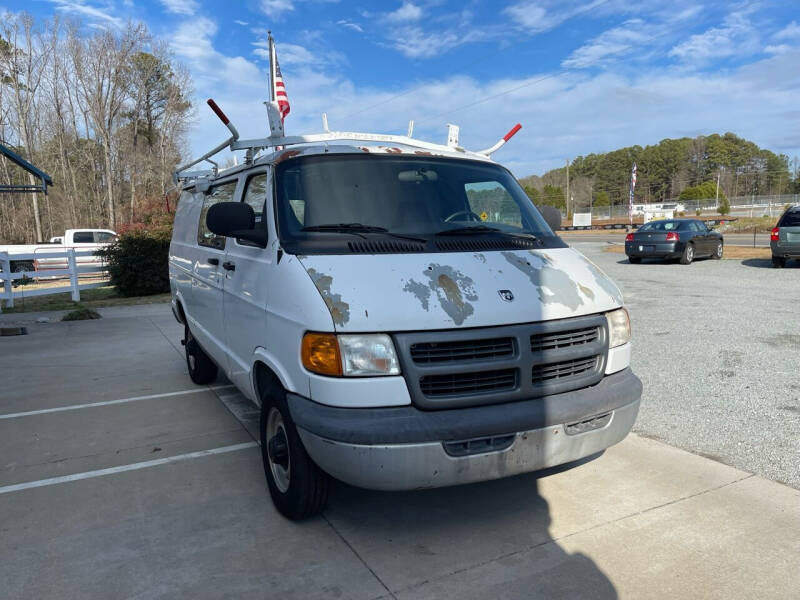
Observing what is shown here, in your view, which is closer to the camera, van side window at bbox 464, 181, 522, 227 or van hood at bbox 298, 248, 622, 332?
van hood at bbox 298, 248, 622, 332

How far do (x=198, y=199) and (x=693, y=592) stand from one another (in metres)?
5.11

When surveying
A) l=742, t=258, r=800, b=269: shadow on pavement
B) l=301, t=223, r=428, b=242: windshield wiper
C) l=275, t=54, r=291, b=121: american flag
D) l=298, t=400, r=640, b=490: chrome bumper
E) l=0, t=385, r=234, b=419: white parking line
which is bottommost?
l=0, t=385, r=234, b=419: white parking line

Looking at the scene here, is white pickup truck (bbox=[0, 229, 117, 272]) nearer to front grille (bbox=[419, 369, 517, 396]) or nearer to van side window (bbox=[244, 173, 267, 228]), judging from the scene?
van side window (bbox=[244, 173, 267, 228])

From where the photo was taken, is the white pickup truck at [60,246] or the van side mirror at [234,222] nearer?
the van side mirror at [234,222]

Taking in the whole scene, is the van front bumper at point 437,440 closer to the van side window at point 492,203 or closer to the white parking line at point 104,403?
the van side window at point 492,203

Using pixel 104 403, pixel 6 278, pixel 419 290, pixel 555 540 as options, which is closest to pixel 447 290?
pixel 419 290

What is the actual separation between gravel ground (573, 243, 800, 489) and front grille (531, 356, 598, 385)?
1.58m

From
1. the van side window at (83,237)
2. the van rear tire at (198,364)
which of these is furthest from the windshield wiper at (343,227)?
the van side window at (83,237)

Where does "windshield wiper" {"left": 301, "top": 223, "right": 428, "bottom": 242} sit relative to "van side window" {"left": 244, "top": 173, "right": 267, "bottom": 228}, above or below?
below

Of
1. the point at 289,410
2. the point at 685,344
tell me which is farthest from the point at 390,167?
the point at 685,344

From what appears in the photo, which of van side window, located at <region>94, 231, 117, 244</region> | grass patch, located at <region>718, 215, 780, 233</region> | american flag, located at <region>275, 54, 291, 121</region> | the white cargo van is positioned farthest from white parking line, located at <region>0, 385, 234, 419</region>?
grass patch, located at <region>718, 215, 780, 233</region>

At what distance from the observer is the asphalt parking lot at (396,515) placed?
2.73 metres

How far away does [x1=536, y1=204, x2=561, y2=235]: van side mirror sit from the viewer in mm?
4316

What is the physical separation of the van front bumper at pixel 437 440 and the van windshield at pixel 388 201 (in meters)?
1.10
